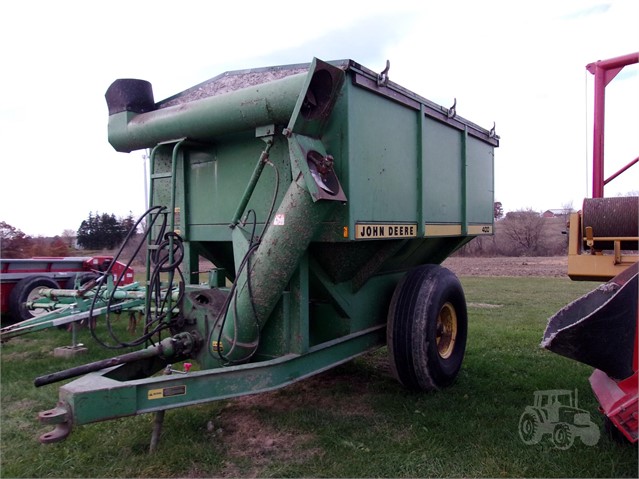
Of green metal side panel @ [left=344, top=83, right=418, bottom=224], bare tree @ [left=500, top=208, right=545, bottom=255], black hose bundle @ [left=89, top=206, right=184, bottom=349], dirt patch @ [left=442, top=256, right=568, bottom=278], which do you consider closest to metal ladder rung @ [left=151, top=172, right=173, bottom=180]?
black hose bundle @ [left=89, top=206, right=184, bottom=349]

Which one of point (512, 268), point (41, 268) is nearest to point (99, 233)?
point (41, 268)

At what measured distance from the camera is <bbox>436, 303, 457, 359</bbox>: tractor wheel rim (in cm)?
493

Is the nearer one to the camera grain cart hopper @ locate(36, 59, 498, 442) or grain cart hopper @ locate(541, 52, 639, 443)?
grain cart hopper @ locate(541, 52, 639, 443)

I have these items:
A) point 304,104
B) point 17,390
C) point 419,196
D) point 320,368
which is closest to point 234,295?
point 320,368

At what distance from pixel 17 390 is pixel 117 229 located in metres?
21.3

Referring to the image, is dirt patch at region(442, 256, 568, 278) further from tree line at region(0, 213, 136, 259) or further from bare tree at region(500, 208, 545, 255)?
tree line at region(0, 213, 136, 259)

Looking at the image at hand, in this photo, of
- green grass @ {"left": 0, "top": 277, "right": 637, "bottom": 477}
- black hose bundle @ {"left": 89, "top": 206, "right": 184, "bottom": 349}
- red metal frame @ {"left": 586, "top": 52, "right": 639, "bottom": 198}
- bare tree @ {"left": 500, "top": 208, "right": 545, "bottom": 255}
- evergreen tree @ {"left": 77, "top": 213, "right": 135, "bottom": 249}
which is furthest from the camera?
bare tree @ {"left": 500, "top": 208, "right": 545, "bottom": 255}

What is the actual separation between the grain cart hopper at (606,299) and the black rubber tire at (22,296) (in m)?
7.74

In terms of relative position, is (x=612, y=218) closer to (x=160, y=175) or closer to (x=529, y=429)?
(x=529, y=429)

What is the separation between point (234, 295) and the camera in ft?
11.9

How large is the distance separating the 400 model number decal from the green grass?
146cm

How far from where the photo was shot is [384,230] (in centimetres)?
391

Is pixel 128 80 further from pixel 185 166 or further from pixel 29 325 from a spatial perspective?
pixel 29 325

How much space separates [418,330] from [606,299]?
1.48 m
